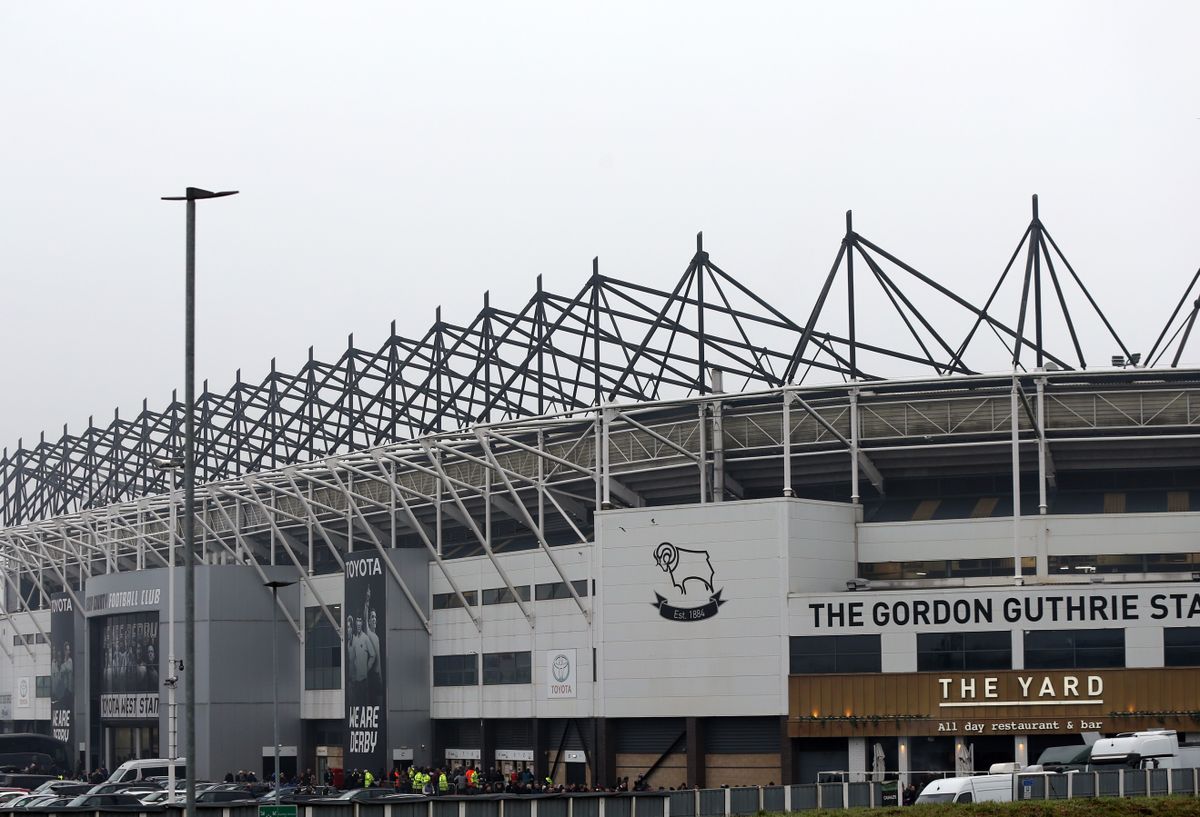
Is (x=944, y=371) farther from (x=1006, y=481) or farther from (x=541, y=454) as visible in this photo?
(x=541, y=454)

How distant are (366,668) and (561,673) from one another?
14.6 metres

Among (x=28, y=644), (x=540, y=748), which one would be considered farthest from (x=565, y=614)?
(x=28, y=644)

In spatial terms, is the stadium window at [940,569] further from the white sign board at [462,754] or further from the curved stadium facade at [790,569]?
the white sign board at [462,754]

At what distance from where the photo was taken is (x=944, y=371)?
241ft

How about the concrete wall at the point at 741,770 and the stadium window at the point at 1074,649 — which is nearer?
the stadium window at the point at 1074,649

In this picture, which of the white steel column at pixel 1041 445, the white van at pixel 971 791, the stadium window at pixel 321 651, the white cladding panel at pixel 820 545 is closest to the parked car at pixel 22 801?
the stadium window at pixel 321 651

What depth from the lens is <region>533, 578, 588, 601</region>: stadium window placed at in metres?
77.4

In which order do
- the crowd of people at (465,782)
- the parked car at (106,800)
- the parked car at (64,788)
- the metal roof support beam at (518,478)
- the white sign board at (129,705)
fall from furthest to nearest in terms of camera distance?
the white sign board at (129,705) → the metal roof support beam at (518,478) → the parked car at (64,788) → the crowd of people at (465,782) → the parked car at (106,800)

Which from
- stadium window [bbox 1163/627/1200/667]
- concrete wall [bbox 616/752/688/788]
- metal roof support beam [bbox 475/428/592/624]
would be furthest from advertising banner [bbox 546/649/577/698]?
stadium window [bbox 1163/627/1200/667]

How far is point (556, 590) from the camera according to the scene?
78.9m

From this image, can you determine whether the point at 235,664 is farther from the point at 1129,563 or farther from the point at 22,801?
the point at 1129,563

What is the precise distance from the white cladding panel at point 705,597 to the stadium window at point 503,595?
28.7ft

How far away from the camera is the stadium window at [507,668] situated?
264 ft

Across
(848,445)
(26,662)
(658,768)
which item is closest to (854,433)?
(848,445)
